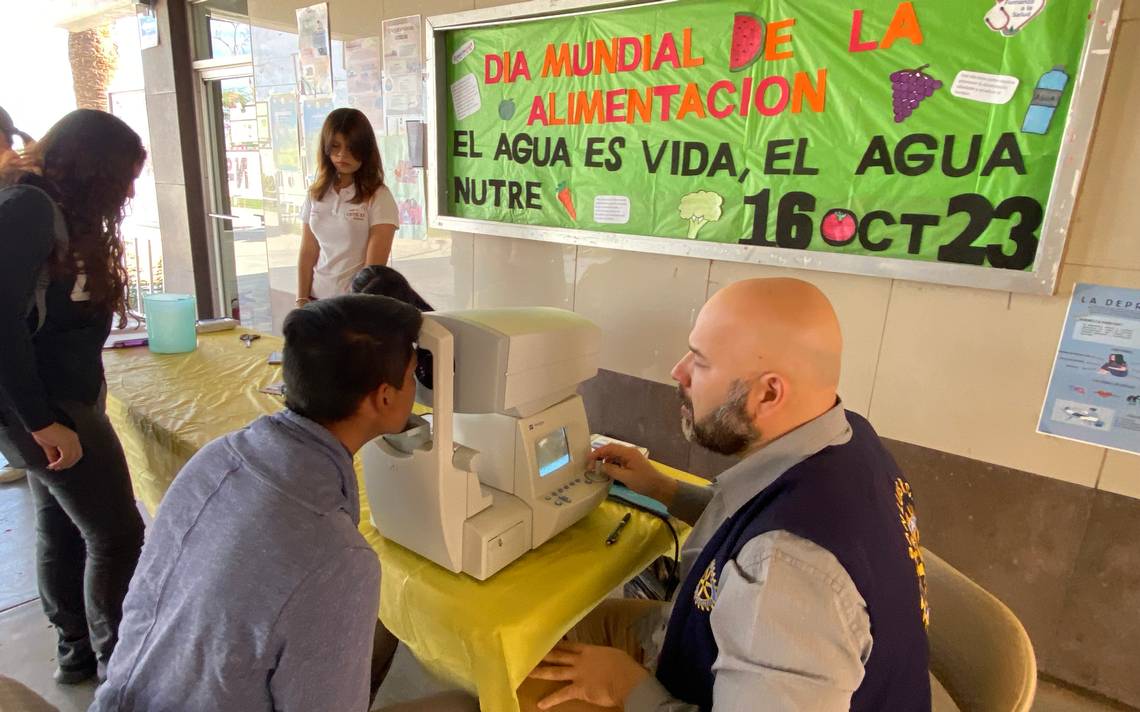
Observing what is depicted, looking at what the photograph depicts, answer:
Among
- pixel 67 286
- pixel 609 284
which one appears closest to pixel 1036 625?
pixel 609 284

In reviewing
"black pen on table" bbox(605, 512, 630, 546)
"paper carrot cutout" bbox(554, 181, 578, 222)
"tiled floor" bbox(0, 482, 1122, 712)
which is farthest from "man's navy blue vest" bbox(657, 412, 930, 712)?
"paper carrot cutout" bbox(554, 181, 578, 222)

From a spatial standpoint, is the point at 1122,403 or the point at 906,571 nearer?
the point at 906,571

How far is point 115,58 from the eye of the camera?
5133 mm

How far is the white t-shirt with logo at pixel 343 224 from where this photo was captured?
98.7 inches

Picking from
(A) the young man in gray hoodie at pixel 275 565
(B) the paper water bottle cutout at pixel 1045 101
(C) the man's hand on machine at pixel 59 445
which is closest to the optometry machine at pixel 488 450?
(A) the young man in gray hoodie at pixel 275 565

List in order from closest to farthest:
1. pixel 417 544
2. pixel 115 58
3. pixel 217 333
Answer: pixel 417 544 → pixel 217 333 → pixel 115 58

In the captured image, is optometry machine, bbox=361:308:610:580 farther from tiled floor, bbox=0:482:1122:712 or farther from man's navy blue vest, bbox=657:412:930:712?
tiled floor, bbox=0:482:1122:712

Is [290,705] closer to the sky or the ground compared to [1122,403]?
closer to the ground

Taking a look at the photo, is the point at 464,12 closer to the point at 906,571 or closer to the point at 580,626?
the point at 580,626

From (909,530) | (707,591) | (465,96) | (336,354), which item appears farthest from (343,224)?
(909,530)

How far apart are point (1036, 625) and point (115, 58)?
6845mm

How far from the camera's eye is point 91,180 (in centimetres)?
137

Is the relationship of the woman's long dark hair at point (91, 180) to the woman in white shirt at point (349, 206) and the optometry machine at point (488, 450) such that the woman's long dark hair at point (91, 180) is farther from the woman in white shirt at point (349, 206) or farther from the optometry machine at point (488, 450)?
the woman in white shirt at point (349, 206)

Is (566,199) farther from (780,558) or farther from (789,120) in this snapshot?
(780,558)
